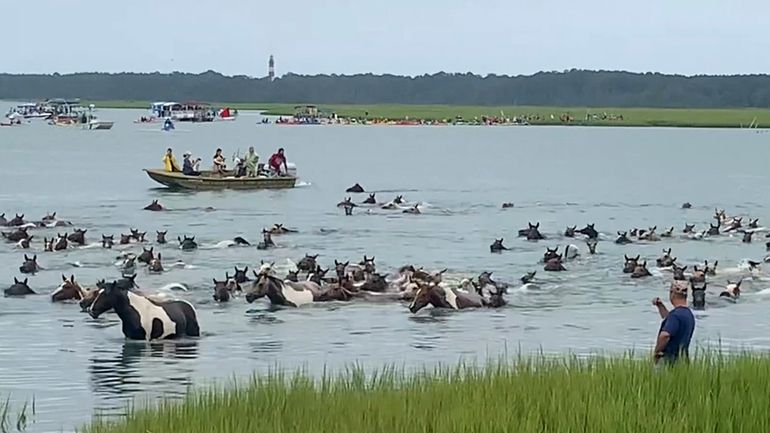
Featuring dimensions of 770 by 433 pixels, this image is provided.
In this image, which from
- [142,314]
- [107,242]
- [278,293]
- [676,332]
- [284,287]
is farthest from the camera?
[107,242]

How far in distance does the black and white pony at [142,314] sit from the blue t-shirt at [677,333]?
10758 millimetres

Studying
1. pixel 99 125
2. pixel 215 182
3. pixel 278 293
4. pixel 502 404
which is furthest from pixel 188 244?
pixel 99 125

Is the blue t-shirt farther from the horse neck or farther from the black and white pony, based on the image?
the horse neck

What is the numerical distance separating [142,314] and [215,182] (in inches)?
1431

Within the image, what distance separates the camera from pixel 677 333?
581 inches

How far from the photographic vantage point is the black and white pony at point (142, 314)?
23.4 m

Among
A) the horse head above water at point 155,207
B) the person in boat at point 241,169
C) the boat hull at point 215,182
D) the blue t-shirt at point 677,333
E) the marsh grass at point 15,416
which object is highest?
the blue t-shirt at point 677,333

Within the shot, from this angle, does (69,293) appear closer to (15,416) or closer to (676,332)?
(15,416)

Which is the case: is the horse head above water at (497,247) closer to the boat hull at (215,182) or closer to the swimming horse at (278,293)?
the swimming horse at (278,293)

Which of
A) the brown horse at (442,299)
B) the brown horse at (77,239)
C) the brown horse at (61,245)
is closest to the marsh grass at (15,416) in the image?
the brown horse at (442,299)

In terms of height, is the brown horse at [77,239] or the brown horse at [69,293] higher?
the brown horse at [69,293]

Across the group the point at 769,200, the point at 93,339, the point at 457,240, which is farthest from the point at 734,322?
the point at 769,200

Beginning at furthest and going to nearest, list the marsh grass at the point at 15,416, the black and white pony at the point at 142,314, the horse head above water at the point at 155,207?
the horse head above water at the point at 155,207 → the black and white pony at the point at 142,314 → the marsh grass at the point at 15,416

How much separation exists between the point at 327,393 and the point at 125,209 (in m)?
42.9
